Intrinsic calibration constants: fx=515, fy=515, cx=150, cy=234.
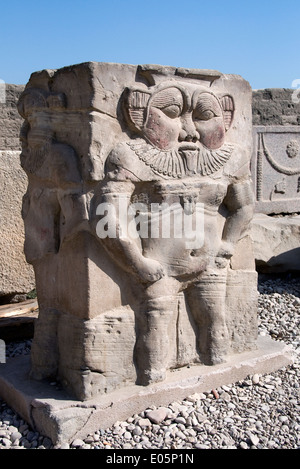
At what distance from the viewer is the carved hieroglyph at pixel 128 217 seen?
277 cm

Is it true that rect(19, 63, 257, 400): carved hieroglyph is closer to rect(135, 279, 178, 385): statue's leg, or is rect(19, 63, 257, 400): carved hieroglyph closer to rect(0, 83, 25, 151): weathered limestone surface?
rect(135, 279, 178, 385): statue's leg

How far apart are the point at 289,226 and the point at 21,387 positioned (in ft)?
13.1

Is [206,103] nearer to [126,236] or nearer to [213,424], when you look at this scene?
[126,236]

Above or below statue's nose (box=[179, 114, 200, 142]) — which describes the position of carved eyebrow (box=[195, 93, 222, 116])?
above

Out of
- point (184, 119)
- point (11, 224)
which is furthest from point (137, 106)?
point (11, 224)

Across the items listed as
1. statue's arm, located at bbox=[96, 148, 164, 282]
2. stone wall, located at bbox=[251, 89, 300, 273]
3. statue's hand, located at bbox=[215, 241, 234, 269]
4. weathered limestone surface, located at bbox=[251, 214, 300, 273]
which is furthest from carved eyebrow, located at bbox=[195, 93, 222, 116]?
stone wall, located at bbox=[251, 89, 300, 273]

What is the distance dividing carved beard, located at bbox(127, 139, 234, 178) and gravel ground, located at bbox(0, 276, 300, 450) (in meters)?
1.31

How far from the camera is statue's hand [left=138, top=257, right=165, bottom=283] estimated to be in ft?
9.30

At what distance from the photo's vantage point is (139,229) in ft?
9.58

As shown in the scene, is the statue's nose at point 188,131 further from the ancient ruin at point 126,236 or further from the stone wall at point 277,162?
the stone wall at point 277,162

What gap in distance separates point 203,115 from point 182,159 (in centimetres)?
31

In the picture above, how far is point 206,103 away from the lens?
3029 mm

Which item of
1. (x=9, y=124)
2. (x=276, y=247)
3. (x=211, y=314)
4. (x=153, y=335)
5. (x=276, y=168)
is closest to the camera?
(x=153, y=335)
